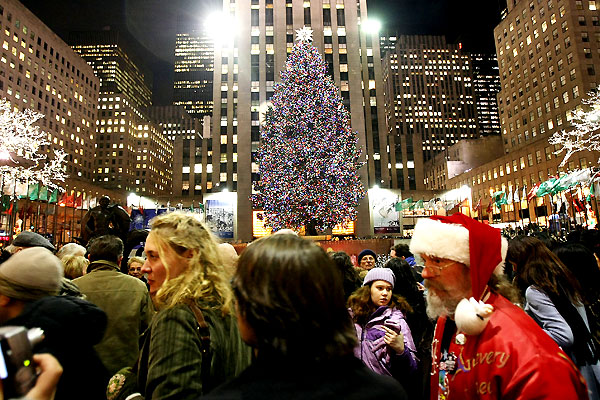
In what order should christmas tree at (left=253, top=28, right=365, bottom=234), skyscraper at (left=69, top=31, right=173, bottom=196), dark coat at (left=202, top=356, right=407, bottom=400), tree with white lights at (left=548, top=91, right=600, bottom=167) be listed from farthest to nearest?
1. skyscraper at (left=69, top=31, right=173, bottom=196)
2. tree with white lights at (left=548, top=91, right=600, bottom=167)
3. christmas tree at (left=253, top=28, right=365, bottom=234)
4. dark coat at (left=202, top=356, right=407, bottom=400)

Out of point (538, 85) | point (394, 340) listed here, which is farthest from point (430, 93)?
point (394, 340)

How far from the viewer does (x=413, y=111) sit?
465 ft

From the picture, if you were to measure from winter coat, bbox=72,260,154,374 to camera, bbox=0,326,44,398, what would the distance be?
104 inches

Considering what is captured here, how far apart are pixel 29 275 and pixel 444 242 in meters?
2.63

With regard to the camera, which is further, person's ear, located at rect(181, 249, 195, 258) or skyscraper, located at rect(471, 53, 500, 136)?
skyscraper, located at rect(471, 53, 500, 136)

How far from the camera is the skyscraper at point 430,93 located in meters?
141

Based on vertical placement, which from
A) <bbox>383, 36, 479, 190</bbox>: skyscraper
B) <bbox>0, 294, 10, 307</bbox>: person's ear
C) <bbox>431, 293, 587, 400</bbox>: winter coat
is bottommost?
<bbox>431, 293, 587, 400</bbox>: winter coat

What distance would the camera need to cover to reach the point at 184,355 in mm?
1719

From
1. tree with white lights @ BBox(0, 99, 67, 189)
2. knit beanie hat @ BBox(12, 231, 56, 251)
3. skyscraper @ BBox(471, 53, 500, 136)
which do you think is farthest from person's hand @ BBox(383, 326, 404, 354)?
skyscraper @ BBox(471, 53, 500, 136)

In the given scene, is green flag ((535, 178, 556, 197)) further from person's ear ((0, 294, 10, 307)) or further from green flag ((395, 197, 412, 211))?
person's ear ((0, 294, 10, 307))

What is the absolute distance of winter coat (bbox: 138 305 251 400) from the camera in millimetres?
1665

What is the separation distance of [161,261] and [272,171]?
26.4 m

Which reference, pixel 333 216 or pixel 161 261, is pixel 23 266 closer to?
pixel 161 261

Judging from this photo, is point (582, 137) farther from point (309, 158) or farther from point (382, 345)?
point (382, 345)
